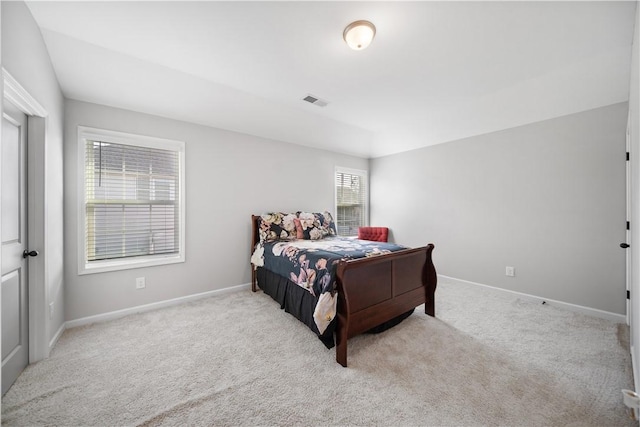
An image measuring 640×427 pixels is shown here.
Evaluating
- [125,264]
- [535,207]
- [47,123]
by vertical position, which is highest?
[47,123]

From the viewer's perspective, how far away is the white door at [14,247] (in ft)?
5.13

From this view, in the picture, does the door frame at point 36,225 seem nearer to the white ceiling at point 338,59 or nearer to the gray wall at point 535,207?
the white ceiling at point 338,59

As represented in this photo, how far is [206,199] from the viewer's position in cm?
324

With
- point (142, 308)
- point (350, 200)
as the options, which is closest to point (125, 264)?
point (142, 308)

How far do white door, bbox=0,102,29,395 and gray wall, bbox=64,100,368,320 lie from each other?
0.72 metres

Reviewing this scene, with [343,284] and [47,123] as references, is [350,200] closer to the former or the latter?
[343,284]

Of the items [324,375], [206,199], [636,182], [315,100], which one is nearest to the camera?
[636,182]

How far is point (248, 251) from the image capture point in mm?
3600

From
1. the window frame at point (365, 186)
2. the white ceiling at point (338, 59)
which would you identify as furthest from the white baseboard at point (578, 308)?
the window frame at point (365, 186)

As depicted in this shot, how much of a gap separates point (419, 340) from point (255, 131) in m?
3.21

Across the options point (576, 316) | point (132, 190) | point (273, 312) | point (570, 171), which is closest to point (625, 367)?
point (576, 316)

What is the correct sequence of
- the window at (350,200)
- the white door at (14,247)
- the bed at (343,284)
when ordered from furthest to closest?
the window at (350,200) → the bed at (343,284) → the white door at (14,247)

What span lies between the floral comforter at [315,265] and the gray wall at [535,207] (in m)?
1.71

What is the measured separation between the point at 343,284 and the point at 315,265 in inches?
16.2
